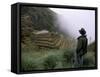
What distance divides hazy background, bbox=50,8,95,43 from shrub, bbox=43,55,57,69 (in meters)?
0.27

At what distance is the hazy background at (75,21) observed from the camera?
2643mm

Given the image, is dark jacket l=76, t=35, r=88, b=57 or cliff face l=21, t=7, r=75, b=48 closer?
cliff face l=21, t=7, r=75, b=48

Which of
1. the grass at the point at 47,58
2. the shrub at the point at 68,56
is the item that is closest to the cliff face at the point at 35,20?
the grass at the point at 47,58

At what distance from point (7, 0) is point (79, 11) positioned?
2.19 feet

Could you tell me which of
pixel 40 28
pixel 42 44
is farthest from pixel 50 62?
pixel 40 28

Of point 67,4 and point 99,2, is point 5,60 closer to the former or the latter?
point 67,4

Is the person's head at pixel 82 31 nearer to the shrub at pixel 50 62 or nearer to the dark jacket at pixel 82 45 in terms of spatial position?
the dark jacket at pixel 82 45

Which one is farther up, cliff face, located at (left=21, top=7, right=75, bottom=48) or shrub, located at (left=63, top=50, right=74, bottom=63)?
cliff face, located at (left=21, top=7, right=75, bottom=48)

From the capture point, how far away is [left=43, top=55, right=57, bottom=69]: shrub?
2.57m

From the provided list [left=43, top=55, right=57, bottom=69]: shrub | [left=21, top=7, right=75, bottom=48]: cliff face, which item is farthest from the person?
A: [left=43, top=55, right=57, bottom=69]: shrub

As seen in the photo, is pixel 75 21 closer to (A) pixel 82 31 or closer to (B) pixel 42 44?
(A) pixel 82 31

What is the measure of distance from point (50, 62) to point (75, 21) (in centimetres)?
45

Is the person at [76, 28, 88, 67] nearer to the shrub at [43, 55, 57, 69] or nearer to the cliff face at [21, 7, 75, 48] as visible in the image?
the cliff face at [21, 7, 75, 48]

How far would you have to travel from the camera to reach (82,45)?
2.73 m
